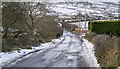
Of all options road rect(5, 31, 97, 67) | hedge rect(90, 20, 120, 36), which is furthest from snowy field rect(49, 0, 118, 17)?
road rect(5, 31, 97, 67)

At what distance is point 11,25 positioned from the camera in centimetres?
1789

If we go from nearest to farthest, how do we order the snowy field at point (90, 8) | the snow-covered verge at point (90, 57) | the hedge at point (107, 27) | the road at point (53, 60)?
1. the road at point (53, 60)
2. the snow-covered verge at point (90, 57)
3. the hedge at point (107, 27)
4. the snowy field at point (90, 8)

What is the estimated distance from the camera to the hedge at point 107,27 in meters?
33.6

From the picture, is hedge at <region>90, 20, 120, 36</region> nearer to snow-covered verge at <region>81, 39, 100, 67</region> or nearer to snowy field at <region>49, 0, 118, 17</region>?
snow-covered verge at <region>81, 39, 100, 67</region>

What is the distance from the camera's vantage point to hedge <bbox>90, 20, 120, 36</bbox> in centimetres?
3356

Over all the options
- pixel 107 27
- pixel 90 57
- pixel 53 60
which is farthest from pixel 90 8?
pixel 53 60

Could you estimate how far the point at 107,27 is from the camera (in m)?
35.5

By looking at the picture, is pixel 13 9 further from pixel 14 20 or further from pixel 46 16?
pixel 46 16

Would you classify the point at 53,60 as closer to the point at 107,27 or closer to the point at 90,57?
the point at 90,57

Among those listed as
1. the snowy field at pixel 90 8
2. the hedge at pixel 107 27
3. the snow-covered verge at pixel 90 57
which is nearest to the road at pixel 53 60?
the snow-covered verge at pixel 90 57

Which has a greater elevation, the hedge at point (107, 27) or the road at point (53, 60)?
the road at point (53, 60)

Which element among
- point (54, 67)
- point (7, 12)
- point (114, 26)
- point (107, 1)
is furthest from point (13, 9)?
point (107, 1)

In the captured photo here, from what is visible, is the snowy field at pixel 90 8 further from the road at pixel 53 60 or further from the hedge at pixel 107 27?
the road at pixel 53 60

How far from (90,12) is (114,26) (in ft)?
298
